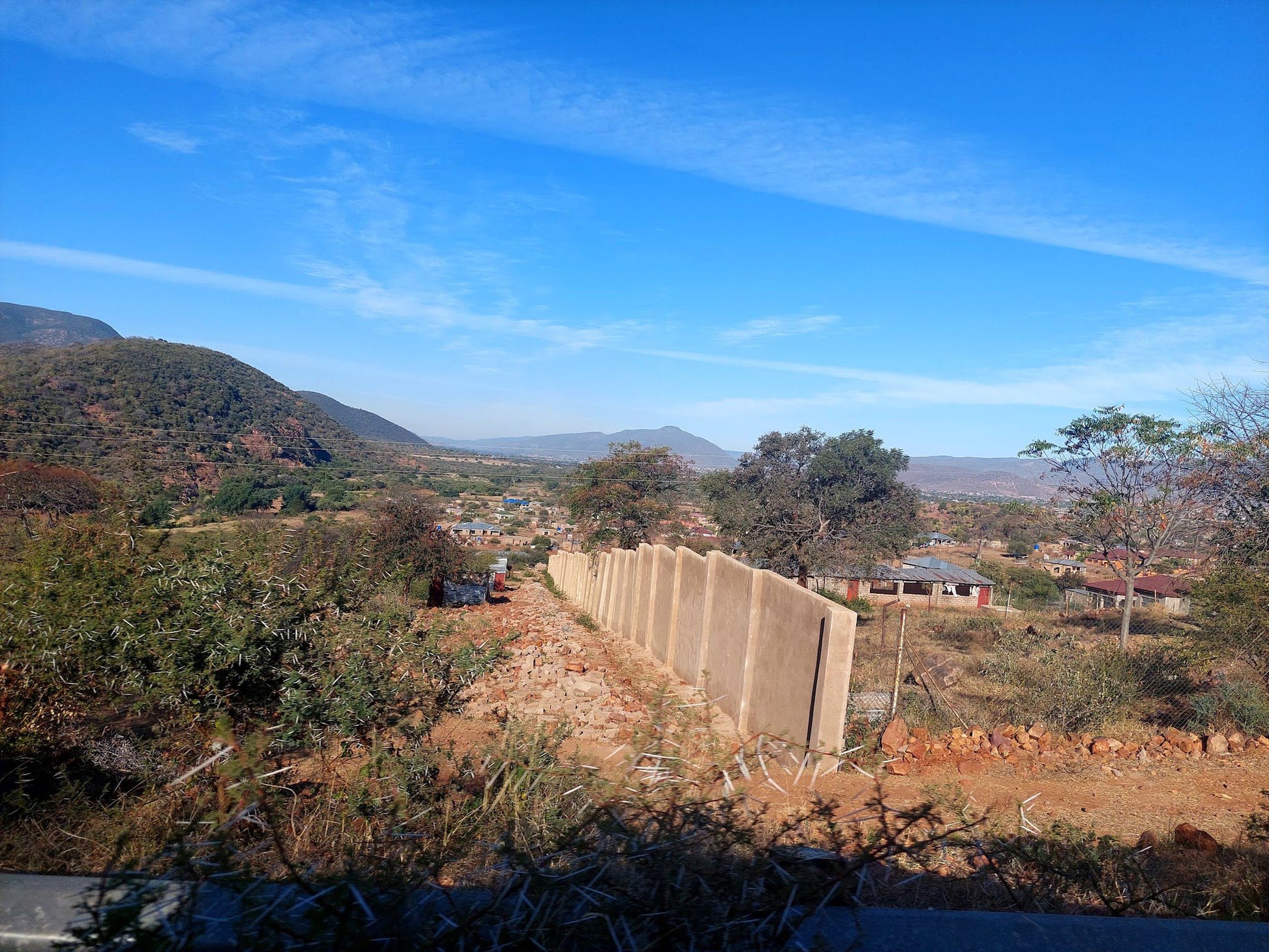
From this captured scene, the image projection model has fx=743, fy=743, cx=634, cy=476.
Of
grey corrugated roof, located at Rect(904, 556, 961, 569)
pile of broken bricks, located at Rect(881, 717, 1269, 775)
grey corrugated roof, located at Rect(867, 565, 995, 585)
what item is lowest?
grey corrugated roof, located at Rect(867, 565, 995, 585)

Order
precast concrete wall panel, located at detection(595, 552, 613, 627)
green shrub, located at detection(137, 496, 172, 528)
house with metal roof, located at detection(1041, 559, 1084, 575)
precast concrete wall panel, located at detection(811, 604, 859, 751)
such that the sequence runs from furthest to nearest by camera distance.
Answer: house with metal roof, located at detection(1041, 559, 1084, 575) < precast concrete wall panel, located at detection(595, 552, 613, 627) < green shrub, located at detection(137, 496, 172, 528) < precast concrete wall panel, located at detection(811, 604, 859, 751)

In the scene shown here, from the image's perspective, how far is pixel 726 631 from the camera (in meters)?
9.95

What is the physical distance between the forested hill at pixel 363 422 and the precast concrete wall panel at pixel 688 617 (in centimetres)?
4029

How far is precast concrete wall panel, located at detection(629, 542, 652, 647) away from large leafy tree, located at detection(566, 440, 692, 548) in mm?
15677

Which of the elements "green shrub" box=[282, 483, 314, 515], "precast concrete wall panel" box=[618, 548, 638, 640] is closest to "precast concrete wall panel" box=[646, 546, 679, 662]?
"precast concrete wall panel" box=[618, 548, 638, 640]

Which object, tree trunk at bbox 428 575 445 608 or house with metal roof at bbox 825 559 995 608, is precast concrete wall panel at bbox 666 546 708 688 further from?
house with metal roof at bbox 825 559 995 608

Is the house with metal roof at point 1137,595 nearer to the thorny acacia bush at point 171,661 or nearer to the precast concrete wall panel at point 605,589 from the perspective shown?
the precast concrete wall panel at point 605,589

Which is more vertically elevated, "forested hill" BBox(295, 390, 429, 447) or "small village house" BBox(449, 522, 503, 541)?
"forested hill" BBox(295, 390, 429, 447)

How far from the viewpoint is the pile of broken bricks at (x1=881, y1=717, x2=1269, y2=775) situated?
25.9 feet

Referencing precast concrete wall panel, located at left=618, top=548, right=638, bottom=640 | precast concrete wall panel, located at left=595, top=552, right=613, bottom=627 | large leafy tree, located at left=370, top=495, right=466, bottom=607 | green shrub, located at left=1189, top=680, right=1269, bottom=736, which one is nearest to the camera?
green shrub, located at left=1189, top=680, right=1269, bottom=736

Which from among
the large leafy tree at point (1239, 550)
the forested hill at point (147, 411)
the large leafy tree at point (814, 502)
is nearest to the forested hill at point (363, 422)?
the forested hill at point (147, 411)

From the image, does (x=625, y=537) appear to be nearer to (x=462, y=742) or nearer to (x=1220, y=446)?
(x=1220, y=446)

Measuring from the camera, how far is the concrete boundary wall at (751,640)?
7.03 metres

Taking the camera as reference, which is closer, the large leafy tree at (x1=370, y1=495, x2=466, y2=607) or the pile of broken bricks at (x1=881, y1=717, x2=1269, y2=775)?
the pile of broken bricks at (x1=881, y1=717, x2=1269, y2=775)
